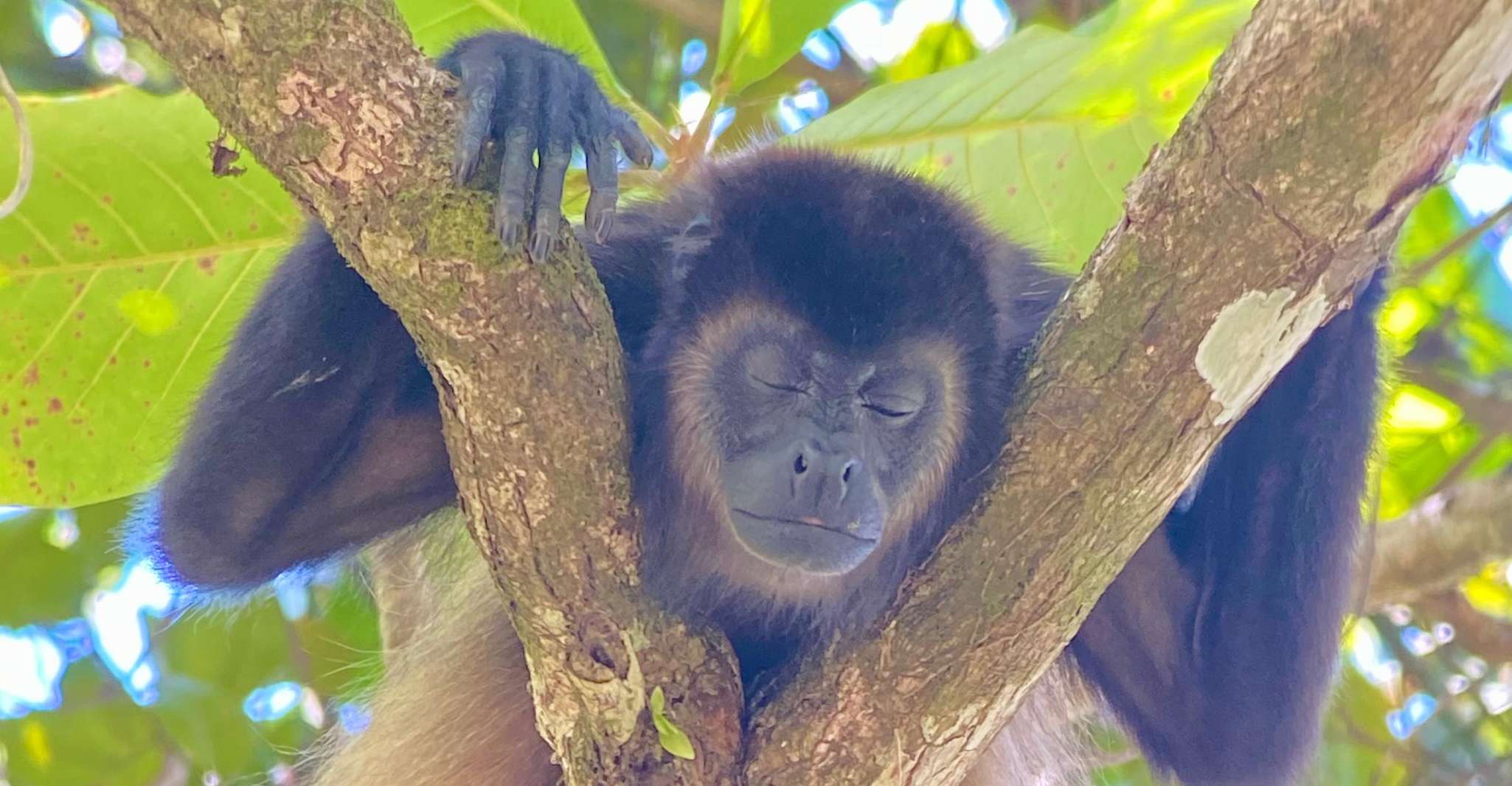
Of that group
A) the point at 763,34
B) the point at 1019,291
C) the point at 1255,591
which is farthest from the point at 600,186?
the point at 1255,591

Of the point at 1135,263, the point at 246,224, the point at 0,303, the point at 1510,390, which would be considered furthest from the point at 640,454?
the point at 1510,390

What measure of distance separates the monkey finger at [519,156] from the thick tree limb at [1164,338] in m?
0.82

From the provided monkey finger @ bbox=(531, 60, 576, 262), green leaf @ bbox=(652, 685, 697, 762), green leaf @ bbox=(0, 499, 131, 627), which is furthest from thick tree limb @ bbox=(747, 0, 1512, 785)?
green leaf @ bbox=(0, 499, 131, 627)

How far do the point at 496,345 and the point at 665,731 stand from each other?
702mm

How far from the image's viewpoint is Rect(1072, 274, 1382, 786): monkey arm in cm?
271

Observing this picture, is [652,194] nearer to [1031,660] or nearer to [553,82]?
[553,82]

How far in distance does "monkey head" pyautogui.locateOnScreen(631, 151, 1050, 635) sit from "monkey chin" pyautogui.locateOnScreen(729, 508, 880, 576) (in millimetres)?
65

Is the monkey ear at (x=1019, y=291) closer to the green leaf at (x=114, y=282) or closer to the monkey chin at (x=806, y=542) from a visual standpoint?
the monkey chin at (x=806, y=542)

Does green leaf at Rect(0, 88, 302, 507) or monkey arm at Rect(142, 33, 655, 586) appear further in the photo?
green leaf at Rect(0, 88, 302, 507)

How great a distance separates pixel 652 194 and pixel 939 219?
75 cm

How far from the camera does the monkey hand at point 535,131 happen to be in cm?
200

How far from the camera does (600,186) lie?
2.13 m

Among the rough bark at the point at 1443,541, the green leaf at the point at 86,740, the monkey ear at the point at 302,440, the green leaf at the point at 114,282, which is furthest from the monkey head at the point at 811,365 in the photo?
the green leaf at the point at 86,740

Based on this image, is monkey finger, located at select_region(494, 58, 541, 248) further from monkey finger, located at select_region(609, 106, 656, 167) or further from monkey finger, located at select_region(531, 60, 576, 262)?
monkey finger, located at select_region(609, 106, 656, 167)
